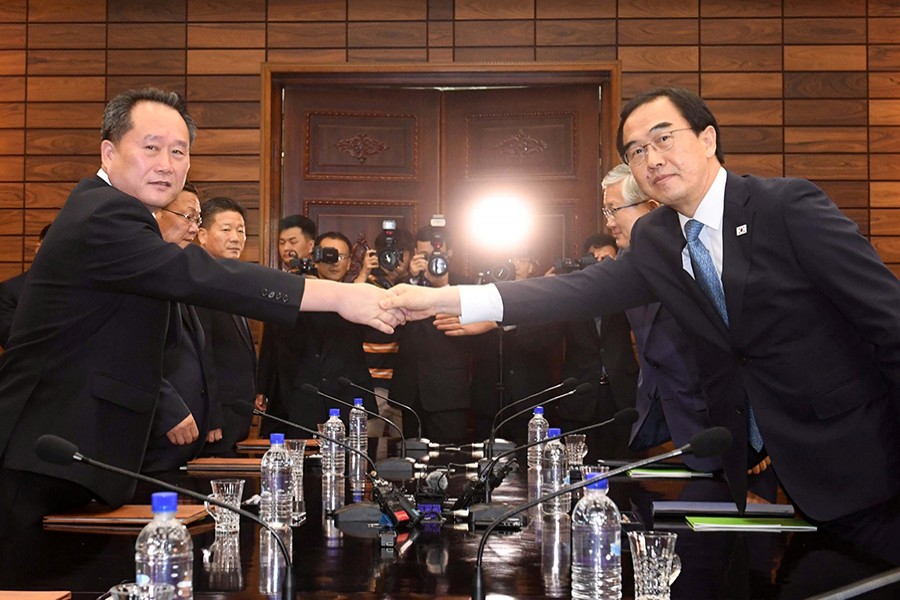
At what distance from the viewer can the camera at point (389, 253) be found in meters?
5.75

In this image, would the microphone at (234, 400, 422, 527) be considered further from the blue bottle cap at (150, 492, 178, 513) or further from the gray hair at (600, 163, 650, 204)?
the gray hair at (600, 163, 650, 204)

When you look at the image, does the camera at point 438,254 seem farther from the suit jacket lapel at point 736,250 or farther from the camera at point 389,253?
the suit jacket lapel at point 736,250

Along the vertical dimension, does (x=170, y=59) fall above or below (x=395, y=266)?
above

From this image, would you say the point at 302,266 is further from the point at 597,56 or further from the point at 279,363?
the point at 597,56

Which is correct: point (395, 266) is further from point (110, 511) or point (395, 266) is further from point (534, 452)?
point (110, 511)

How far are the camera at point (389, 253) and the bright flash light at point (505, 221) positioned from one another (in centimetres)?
153

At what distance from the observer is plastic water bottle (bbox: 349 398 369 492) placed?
9.91ft

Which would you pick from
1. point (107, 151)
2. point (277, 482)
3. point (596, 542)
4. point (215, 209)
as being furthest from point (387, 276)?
point (596, 542)

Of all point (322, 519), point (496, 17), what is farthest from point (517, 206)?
point (322, 519)

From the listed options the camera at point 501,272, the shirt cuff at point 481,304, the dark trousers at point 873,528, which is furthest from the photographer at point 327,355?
the dark trousers at point 873,528

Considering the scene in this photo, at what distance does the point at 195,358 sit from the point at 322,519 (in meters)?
1.84

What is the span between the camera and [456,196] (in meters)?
7.27

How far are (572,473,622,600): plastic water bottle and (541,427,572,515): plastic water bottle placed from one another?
0.64 m

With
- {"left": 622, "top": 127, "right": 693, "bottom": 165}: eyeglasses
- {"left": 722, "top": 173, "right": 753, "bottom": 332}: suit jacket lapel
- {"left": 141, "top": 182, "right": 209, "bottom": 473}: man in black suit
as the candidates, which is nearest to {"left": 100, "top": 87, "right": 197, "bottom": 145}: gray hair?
{"left": 141, "top": 182, "right": 209, "bottom": 473}: man in black suit
